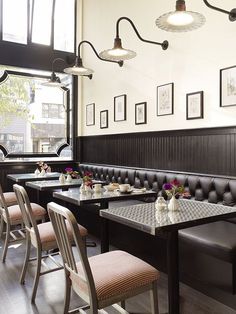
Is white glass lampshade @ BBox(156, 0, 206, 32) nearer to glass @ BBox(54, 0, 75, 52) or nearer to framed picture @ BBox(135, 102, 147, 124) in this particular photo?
framed picture @ BBox(135, 102, 147, 124)

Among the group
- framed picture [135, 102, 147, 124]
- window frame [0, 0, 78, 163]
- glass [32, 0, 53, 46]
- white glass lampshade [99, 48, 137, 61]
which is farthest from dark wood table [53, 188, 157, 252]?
glass [32, 0, 53, 46]

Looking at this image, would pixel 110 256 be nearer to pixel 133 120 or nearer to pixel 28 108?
pixel 133 120

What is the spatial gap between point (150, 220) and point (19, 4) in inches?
209

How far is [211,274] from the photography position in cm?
256

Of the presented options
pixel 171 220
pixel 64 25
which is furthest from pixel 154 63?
pixel 171 220

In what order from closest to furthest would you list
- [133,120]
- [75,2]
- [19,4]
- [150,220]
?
[150,220] → [133,120] → [19,4] → [75,2]

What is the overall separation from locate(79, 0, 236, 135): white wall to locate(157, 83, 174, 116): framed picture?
0.21 ft

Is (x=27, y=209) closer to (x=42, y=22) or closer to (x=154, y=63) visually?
(x=154, y=63)

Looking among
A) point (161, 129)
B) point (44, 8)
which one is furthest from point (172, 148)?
point (44, 8)

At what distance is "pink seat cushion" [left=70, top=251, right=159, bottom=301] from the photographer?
1784 mm

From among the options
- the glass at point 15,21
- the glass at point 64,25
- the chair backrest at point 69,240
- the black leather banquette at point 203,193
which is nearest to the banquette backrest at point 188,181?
the black leather banquette at point 203,193

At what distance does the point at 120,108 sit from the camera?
5.10m

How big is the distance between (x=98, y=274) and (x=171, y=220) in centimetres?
59

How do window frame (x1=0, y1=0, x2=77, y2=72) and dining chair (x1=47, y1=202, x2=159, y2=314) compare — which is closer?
dining chair (x1=47, y1=202, x2=159, y2=314)
